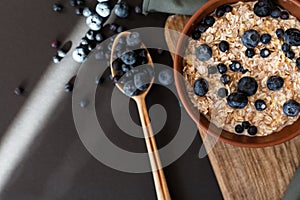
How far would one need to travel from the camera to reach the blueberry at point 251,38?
1.03m

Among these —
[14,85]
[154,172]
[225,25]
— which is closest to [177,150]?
[154,172]

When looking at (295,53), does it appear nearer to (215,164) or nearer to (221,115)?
(221,115)

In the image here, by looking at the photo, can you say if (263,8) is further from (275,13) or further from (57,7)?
(57,7)

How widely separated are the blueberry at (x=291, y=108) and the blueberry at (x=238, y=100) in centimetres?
8

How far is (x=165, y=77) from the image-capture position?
3.83 ft

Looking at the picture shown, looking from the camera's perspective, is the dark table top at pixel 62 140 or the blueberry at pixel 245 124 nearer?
the blueberry at pixel 245 124

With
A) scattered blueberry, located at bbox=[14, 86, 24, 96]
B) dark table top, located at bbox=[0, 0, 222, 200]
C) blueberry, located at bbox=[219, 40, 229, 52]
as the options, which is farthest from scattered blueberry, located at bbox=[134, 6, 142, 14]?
scattered blueberry, located at bbox=[14, 86, 24, 96]

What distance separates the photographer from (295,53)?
1045 mm

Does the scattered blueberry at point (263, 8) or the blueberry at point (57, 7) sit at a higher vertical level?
the blueberry at point (57, 7)

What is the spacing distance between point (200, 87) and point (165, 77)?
14cm

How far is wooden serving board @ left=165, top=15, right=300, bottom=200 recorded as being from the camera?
1.15 metres

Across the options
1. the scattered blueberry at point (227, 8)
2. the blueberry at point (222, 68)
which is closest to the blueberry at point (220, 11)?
the scattered blueberry at point (227, 8)

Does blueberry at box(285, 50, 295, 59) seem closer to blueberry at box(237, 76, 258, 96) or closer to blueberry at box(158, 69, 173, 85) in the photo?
blueberry at box(237, 76, 258, 96)

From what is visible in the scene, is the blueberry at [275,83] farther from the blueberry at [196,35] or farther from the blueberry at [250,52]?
the blueberry at [196,35]
